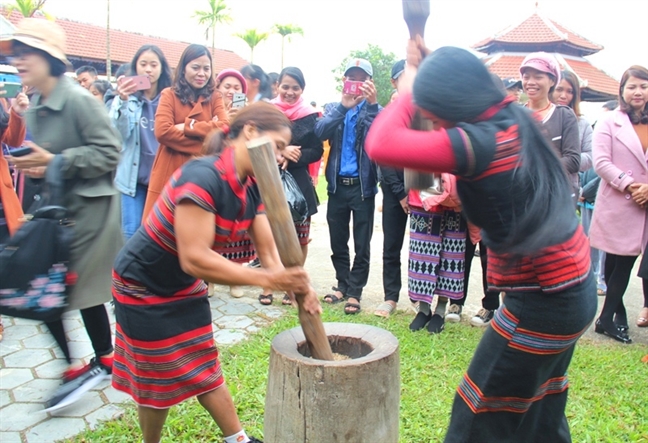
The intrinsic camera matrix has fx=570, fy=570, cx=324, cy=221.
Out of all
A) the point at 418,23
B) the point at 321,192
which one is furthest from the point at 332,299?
the point at 321,192

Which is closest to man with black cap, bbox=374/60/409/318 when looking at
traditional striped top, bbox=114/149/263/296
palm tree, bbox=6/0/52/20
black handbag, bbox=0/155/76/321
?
traditional striped top, bbox=114/149/263/296

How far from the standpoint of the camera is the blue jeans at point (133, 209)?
492 centimetres

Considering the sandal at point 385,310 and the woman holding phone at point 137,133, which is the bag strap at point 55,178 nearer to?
the woman holding phone at point 137,133

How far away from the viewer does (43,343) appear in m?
4.24

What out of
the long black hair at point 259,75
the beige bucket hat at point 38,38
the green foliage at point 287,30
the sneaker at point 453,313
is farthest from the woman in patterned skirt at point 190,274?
the green foliage at point 287,30

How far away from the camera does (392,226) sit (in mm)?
5109

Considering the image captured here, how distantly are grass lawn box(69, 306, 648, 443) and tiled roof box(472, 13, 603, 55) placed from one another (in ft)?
64.1

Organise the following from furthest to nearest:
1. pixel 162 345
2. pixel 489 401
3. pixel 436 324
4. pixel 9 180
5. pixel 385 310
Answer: pixel 385 310, pixel 436 324, pixel 9 180, pixel 162 345, pixel 489 401

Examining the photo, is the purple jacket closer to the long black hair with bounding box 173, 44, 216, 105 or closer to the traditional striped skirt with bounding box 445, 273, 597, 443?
the traditional striped skirt with bounding box 445, 273, 597, 443

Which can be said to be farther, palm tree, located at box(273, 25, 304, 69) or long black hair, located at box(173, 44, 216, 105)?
palm tree, located at box(273, 25, 304, 69)

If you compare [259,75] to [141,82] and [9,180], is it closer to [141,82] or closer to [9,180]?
[141,82]

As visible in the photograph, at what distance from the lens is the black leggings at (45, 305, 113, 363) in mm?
3348

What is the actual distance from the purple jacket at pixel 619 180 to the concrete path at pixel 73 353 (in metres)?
0.85

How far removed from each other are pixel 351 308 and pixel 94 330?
2.35 m
